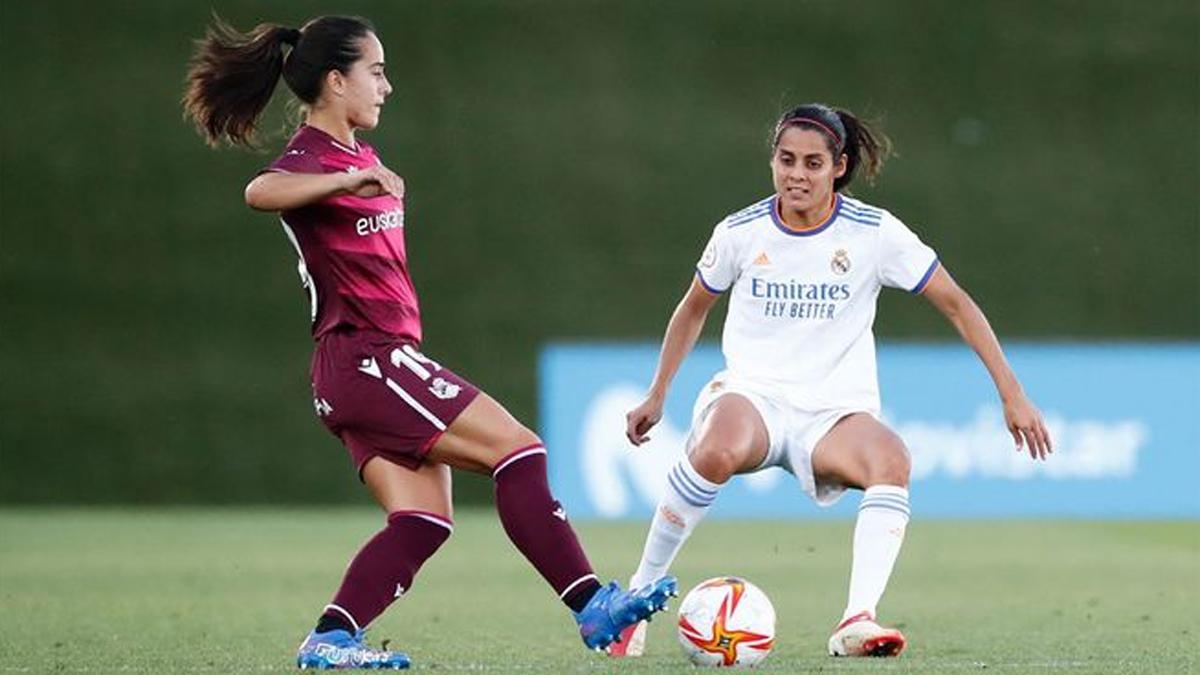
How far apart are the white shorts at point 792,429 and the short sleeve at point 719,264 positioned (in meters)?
0.31

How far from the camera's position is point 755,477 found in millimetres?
13562

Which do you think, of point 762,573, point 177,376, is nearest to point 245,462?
point 177,376

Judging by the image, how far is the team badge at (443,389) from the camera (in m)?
5.54

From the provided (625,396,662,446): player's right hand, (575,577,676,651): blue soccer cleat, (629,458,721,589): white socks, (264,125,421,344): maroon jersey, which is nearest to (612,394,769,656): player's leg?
(629,458,721,589): white socks

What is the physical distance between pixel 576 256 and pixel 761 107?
Result: 4.83 feet

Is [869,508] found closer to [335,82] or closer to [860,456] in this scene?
[860,456]

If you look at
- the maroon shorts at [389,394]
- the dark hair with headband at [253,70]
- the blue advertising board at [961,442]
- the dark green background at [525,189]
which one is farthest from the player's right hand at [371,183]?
the dark green background at [525,189]

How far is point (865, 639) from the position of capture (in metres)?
5.86

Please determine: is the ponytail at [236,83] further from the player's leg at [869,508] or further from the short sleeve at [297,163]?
the player's leg at [869,508]

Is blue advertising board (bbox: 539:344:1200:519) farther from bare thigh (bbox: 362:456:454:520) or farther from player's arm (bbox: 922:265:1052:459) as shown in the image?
bare thigh (bbox: 362:456:454:520)

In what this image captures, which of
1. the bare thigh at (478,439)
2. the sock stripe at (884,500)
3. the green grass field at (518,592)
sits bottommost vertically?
the green grass field at (518,592)

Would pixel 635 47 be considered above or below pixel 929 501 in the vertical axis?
above

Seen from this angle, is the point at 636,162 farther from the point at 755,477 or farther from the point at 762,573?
the point at 762,573

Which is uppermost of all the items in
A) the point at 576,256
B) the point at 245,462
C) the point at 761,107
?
the point at 761,107
